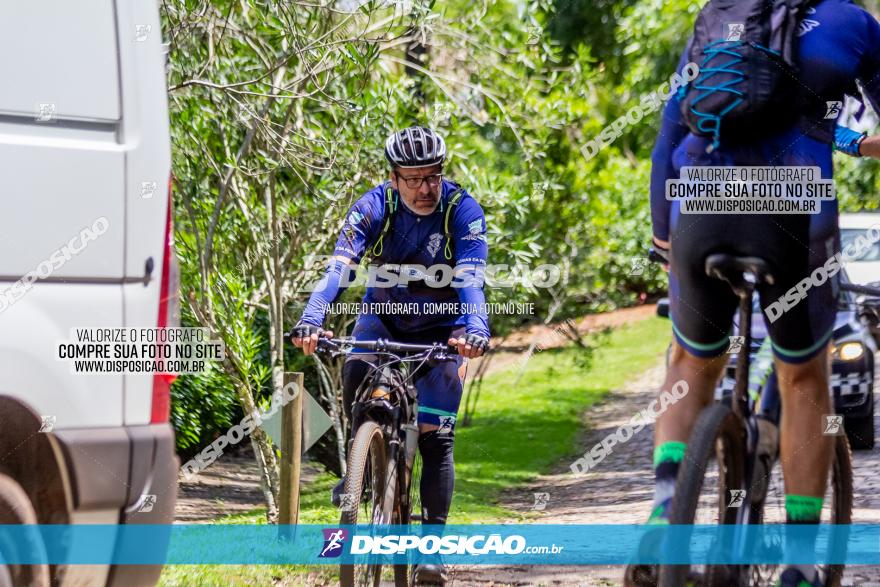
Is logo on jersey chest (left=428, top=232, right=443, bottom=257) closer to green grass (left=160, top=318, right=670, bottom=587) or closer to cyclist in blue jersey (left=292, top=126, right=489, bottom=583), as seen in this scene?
cyclist in blue jersey (left=292, top=126, right=489, bottom=583)

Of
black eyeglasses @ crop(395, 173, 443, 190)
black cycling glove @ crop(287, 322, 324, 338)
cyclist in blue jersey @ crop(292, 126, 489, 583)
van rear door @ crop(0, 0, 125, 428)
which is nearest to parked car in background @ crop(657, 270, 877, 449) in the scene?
cyclist in blue jersey @ crop(292, 126, 489, 583)

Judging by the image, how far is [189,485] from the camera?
308 inches

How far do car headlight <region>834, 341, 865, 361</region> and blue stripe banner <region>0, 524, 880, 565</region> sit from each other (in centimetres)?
279

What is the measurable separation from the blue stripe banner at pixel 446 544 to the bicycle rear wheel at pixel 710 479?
42 millimetres

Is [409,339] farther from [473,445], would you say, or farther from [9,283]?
[473,445]

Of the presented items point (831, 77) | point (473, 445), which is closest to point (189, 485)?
point (473, 445)

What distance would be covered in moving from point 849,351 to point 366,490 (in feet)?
16.0

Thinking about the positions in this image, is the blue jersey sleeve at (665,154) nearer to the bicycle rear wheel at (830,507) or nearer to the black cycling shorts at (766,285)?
the black cycling shorts at (766,285)

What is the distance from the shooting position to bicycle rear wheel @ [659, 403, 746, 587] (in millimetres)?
3877

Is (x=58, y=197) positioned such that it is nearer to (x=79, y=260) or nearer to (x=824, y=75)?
(x=79, y=260)

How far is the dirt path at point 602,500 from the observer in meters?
5.91

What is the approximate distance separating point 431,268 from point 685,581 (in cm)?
195

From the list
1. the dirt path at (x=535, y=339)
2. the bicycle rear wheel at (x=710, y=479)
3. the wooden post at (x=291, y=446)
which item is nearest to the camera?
the bicycle rear wheel at (x=710, y=479)

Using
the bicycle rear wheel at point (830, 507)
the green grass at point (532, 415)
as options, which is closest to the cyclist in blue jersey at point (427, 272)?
the bicycle rear wheel at point (830, 507)
